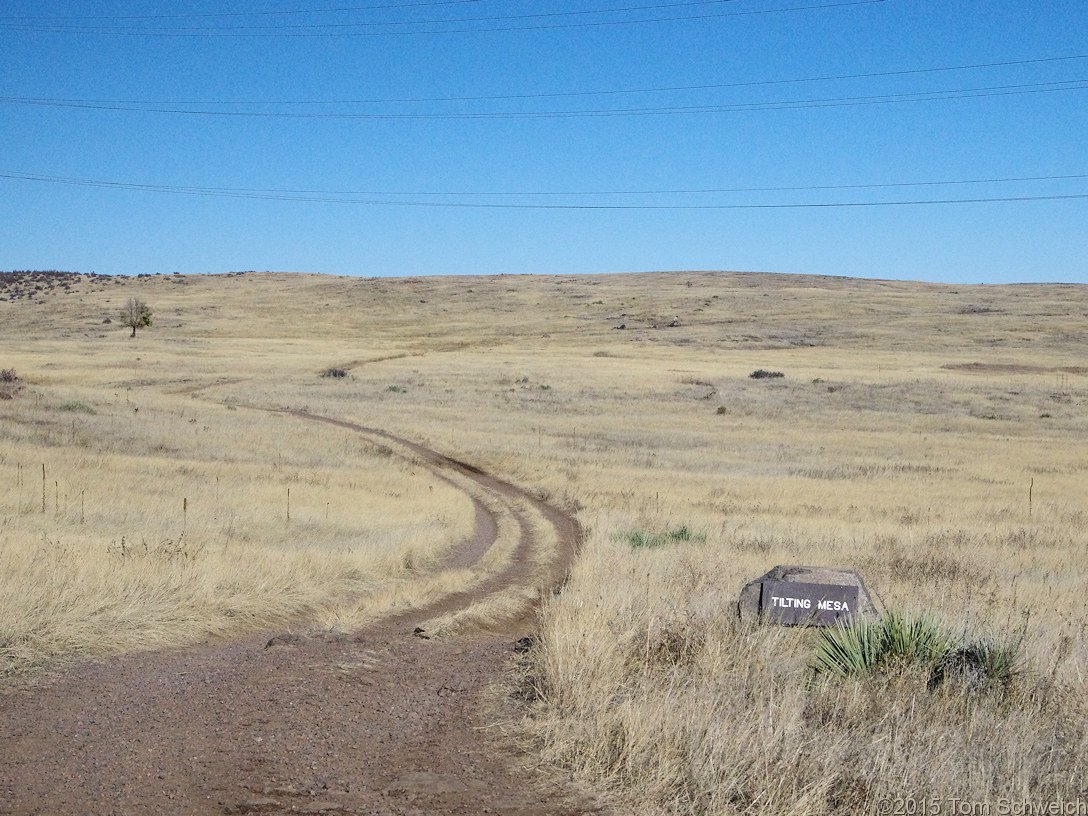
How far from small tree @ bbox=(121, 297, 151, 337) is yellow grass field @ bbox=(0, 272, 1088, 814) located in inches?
782

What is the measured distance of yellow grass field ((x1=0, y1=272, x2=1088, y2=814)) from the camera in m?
5.89

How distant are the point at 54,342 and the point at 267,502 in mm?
75997

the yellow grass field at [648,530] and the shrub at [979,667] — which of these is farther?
the shrub at [979,667]

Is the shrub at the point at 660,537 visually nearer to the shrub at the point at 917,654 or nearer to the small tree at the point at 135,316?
the shrub at the point at 917,654

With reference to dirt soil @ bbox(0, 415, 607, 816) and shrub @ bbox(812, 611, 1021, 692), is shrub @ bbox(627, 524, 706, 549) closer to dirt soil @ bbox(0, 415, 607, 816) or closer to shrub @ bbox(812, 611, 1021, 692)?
dirt soil @ bbox(0, 415, 607, 816)

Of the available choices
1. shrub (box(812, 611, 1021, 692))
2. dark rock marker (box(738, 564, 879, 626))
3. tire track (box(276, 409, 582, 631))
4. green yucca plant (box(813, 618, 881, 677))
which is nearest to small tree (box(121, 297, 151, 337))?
tire track (box(276, 409, 582, 631))

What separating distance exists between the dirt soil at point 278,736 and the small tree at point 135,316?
300ft

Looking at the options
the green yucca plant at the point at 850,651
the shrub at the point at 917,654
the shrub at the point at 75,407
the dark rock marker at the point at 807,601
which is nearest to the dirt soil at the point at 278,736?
the dark rock marker at the point at 807,601

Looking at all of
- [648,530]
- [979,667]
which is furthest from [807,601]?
[648,530]

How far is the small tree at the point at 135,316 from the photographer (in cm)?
9162

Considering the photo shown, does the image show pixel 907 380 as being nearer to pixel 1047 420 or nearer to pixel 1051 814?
pixel 1047 420

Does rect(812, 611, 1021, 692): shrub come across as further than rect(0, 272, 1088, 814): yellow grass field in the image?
Yes

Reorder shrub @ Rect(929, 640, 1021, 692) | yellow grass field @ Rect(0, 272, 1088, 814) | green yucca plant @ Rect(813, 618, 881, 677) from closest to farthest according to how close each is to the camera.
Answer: yellow grass field @ Rect(0, 272, 1088, 814) < shrub @ Rect(929, 640, 1021, 692) < green yucca plant @ Rect(813, 618, 881, 677)

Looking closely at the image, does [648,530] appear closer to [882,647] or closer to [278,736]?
[882,647]
